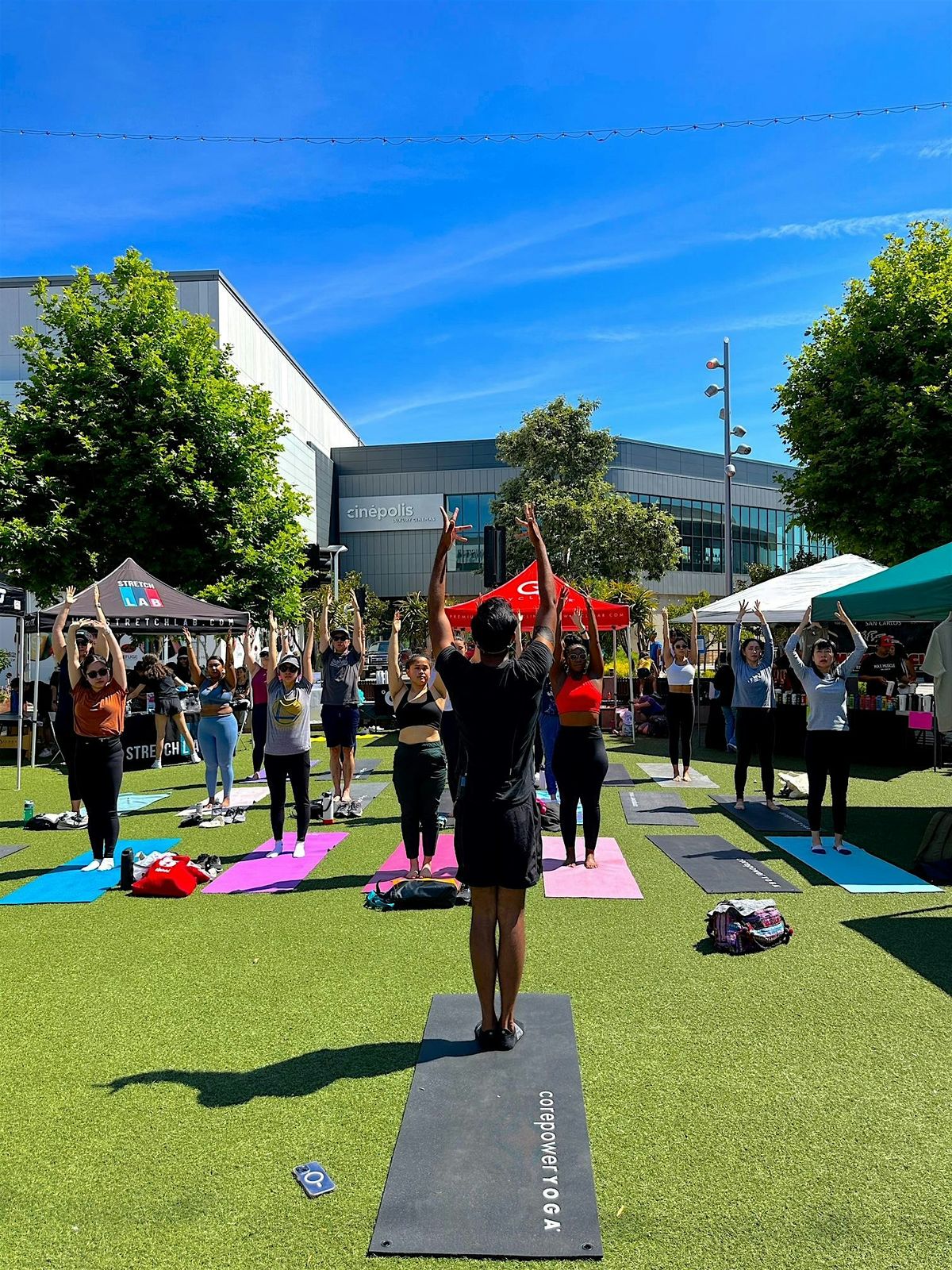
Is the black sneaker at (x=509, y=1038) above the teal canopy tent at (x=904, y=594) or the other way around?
the other way around

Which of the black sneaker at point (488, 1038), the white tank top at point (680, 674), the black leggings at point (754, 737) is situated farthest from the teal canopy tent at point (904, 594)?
the black sneaker at point (488, 1038)

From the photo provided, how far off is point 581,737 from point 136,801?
6614 mm

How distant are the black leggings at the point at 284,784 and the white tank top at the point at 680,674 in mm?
5079

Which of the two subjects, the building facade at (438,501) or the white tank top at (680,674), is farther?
the building facade at (438,501)

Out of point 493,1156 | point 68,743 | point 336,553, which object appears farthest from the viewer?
point 336,553

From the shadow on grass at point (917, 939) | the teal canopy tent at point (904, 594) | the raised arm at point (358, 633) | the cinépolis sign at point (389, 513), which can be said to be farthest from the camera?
the cinépolis sign at point (389, 513)

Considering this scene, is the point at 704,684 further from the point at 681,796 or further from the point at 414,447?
the point at 414,447

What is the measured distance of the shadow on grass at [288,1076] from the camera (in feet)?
11.5

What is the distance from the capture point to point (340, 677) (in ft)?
30.6

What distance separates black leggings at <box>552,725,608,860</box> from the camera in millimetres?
7070

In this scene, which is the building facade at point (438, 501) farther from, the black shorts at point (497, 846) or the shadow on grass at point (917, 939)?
the black shorts at point (497, 846)

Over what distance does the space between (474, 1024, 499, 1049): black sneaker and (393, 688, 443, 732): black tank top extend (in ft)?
9.60

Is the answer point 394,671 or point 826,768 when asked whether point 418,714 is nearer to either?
point 394,671

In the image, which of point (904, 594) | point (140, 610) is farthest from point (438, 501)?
point (904, 594)
